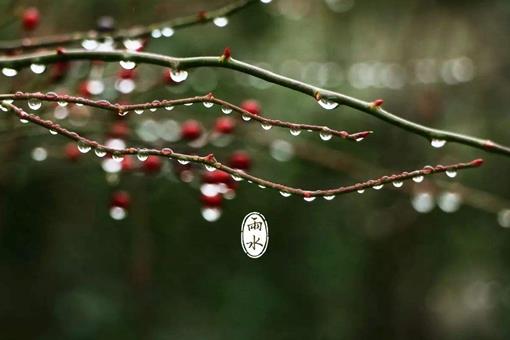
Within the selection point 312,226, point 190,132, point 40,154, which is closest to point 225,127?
point 190,132

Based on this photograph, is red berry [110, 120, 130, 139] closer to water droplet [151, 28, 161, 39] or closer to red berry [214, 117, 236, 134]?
red berry [214, 117, 236, 134]

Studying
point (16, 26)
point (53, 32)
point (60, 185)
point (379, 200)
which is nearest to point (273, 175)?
point (379, 200)

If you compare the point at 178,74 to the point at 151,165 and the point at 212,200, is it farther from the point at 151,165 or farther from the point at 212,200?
the point at 151,165

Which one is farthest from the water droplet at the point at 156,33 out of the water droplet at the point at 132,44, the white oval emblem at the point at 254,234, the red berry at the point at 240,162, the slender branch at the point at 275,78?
the red berry at the point at 240,162

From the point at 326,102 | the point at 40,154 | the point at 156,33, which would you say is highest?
the point at 156,33

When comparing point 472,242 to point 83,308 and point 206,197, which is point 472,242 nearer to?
point 83,308

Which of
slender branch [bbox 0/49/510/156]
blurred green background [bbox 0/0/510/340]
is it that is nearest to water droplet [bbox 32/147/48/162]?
slender branch [bbox 0/49/510/156]
